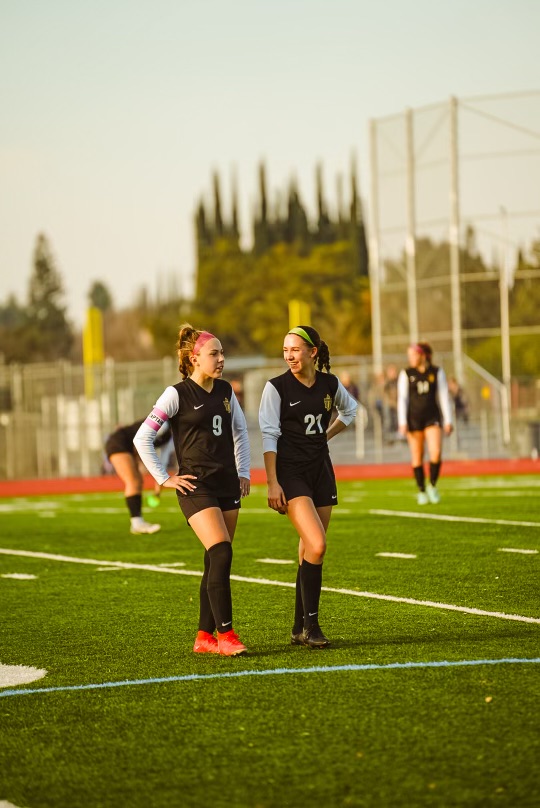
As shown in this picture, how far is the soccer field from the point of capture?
16.6 ft

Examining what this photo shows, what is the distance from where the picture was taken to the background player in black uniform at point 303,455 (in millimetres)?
7906

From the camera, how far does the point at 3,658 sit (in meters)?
7.96

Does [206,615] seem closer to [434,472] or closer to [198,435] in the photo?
[198,435]

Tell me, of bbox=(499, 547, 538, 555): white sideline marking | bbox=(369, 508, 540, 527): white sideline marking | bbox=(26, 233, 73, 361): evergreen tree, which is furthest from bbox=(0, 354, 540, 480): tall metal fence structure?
bbox=(26, 233, 73, 361): evergreen tree

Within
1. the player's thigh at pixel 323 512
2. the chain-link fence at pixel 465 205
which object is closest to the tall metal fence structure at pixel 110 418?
the chain-link fence at pixel 465 205

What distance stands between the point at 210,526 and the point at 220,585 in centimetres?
34

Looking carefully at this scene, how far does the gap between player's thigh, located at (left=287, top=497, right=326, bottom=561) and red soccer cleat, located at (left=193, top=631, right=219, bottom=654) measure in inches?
28.1

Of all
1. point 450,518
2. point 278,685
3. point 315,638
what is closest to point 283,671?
point 278,685

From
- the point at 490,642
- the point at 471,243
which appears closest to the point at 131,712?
the point at 490,642

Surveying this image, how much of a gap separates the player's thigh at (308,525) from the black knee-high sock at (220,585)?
0.46 m

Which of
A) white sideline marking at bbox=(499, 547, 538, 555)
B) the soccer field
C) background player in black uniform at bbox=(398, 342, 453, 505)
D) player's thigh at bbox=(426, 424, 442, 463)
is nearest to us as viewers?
the soccer field

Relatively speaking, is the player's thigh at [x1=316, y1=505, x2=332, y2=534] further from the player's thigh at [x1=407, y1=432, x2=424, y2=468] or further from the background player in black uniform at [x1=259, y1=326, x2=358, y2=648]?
the player's thigh at [x1=407, y1=432, x2=424, y2=468]

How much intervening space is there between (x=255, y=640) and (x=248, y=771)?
3024 millimetres

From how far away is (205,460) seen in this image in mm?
7859
